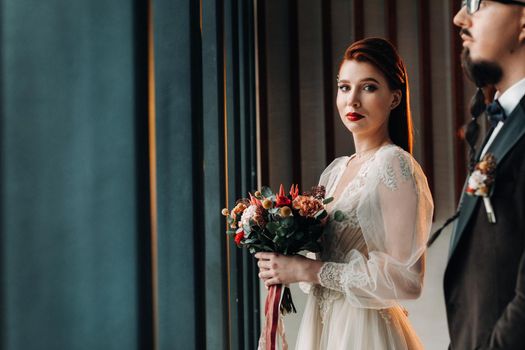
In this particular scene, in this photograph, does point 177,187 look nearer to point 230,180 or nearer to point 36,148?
point 36,148

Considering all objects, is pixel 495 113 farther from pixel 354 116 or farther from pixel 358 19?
pixel 358 19

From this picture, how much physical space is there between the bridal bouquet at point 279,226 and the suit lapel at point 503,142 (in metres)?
0.60

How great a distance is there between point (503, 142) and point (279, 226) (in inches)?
32.4

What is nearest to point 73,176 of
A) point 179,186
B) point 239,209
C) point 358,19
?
point 179,186

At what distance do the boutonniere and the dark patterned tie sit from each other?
128 mm

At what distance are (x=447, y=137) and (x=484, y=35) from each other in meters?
4.38

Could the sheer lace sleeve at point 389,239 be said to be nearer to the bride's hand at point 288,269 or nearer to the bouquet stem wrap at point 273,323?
the bride's hand at point 288,269

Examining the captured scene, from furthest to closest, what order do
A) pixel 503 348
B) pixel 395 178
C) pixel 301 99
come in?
pixel 301 99
pixel 395 178
pixel 503 348

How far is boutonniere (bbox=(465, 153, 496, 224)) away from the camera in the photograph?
1.13 m

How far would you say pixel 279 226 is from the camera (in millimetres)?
1825

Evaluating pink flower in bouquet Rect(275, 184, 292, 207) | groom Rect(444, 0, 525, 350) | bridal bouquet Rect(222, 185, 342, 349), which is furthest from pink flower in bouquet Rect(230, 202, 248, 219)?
groom Rect(444, 0, 525, 350)

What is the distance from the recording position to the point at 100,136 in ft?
2.78

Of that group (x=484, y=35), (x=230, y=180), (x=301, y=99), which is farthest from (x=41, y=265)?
(x=301, y=99)

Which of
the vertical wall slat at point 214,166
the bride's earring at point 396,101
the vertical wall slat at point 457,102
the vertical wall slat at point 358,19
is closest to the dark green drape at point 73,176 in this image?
the bride's earring at point 396,101
